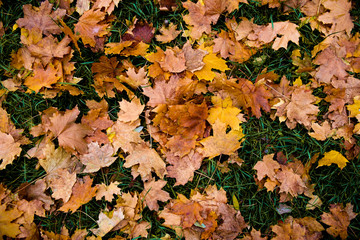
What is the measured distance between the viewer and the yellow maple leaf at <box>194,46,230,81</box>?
2.29 meters

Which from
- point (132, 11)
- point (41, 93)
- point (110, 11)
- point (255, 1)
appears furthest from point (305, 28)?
point (41, 93)

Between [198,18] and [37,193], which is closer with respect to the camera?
[37,193]

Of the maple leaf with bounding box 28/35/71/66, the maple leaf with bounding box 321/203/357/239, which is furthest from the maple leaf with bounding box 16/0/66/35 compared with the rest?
the maple leaf with bounding box 321/203/357/239

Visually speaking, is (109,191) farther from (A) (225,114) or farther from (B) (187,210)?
(A) (225,114)

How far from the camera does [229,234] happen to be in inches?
88.0

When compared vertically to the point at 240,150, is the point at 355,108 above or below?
above

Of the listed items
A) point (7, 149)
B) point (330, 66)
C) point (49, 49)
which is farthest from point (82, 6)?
point (330, 66)

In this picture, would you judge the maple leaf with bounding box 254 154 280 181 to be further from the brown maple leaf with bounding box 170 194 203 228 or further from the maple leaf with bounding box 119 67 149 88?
the maple leaf with bounding box 119 67 149 88

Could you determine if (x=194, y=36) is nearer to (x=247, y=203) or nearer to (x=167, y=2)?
(x=167, y=2)

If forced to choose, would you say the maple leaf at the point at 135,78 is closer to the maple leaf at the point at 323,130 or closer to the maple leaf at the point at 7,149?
the maple leaf at the point at 7,149

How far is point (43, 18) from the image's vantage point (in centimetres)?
233

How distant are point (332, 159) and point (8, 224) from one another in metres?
2.69

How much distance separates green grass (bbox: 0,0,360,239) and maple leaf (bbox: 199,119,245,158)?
12 cm

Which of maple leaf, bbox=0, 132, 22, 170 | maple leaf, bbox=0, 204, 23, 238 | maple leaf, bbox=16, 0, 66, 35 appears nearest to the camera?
maple leaf, bbox=0, 204, 23, 238
